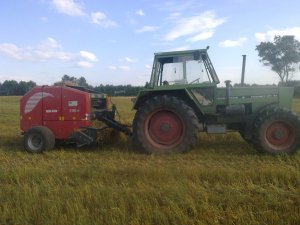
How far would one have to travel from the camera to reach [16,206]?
16.9ft

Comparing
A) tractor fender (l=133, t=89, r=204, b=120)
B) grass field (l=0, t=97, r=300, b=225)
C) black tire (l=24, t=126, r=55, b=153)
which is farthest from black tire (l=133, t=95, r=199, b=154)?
black tire (l=24, t=126, r=55, b=153)

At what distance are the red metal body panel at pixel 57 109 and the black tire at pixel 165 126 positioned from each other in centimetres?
148

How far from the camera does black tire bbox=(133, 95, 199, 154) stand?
29.0ft

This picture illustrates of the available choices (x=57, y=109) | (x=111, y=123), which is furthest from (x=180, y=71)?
(x=57, y=109)

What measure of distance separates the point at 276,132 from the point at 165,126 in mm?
2326

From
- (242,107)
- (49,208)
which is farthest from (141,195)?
(242,107)

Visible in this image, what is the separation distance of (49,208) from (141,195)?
114 centimetres

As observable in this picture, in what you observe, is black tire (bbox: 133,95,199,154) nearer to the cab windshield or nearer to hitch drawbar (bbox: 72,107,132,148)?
the cab windshield

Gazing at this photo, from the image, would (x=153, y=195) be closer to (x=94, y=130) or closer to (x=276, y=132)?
(x=276, y=132)

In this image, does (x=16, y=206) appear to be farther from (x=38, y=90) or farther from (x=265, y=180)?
(x=38, y=90)

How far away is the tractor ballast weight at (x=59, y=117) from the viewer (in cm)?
966

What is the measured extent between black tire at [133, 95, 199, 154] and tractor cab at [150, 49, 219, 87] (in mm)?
566

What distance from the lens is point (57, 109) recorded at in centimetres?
995

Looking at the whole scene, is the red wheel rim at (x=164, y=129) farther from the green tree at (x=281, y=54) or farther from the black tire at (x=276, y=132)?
the green tree at (x=281, y=54)
